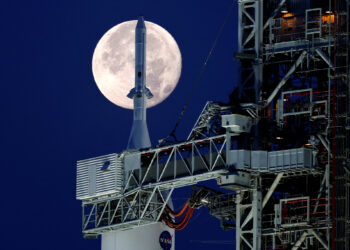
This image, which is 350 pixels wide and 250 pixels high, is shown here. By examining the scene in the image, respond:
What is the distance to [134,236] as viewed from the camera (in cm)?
10856

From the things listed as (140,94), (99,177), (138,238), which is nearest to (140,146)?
(140,94)

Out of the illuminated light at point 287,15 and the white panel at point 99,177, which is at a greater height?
the illuminated light at point 287,15

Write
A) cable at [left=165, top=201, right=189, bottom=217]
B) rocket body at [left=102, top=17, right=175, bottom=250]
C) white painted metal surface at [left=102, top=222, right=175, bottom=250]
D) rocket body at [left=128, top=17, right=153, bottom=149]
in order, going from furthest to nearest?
rocket body at [left=128, top=17, right=153, bottom=149], rocket body at [left=102, top=17, right=175, bottom=250], white painted metal surface at [left=102, top=222, right=175, bottom=250], cable at [left=165, top=201, right=189, bottom=217]

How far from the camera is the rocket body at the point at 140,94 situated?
112 meters

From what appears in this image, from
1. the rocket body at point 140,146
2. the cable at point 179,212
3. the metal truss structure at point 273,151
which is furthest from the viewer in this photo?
the rocket body at point 140,146

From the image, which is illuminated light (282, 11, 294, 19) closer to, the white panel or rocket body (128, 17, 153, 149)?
rocket body (128, 17, 153, 149)

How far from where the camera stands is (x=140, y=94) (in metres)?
112

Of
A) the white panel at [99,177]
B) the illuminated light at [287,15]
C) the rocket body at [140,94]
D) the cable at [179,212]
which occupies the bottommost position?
the cable at [179,212]

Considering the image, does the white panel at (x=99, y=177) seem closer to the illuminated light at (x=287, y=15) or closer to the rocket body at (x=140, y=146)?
the rocket body at (x=140, y=146)

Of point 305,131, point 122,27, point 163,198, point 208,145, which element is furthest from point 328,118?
point 122,27

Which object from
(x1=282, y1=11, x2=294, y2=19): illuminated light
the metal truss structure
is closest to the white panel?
the metal truss structure

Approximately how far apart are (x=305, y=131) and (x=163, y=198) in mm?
13372

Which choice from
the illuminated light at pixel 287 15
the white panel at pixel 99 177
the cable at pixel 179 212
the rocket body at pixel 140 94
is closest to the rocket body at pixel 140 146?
the rocket body at pixel 140 94

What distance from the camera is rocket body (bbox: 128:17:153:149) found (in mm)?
111688
